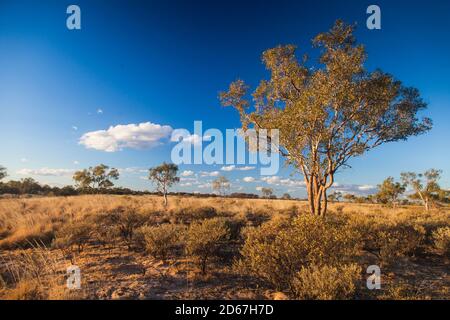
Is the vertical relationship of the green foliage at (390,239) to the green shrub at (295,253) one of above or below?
below

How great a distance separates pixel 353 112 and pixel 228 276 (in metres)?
10.3

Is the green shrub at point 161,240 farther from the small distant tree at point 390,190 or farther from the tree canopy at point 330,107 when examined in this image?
the small distant tree at point 390,190

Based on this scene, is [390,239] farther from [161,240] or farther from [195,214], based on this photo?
[195,214]

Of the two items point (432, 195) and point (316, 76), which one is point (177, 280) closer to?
point (316, 76)

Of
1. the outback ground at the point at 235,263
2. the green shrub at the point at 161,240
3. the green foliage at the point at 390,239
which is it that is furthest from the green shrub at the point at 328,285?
the green foliage at the point at 390,239

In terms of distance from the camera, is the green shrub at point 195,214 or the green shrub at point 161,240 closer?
the green shrub at point 161,240

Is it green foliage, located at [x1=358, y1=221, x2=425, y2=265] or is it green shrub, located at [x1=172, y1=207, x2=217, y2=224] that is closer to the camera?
green foliage, located at [x1=358, y1=221, x2=425, y2=265]

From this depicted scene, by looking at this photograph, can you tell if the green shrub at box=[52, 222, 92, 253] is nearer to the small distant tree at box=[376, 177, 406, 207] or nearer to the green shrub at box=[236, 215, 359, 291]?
the green shrub at box=[236, 215, 359, 291]

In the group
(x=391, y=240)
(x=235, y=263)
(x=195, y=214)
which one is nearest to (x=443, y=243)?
(x=391, y=240)

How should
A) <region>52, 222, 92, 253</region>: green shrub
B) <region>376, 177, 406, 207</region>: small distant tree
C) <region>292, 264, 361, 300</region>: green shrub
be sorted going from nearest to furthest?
<region>292, 264, 361, 300</region>: green shrub
<region>52, 222, 92, 253</region>: green shrub
<region>376, 177, 406, 207</region>: small distant tree

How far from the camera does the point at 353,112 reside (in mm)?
12656

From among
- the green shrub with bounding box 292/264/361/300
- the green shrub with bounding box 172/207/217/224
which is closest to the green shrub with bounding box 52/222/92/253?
the green shrub with bounding box 172/207/217/224

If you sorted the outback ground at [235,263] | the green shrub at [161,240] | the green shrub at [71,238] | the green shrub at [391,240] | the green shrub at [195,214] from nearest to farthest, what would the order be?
the outback ground at [235,263], the green shrub at [161,240], the green shrub at [391,240], the green shrub at [71,238], the green shrub at [195,214]

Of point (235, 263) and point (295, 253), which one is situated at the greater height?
point (295, 253)
